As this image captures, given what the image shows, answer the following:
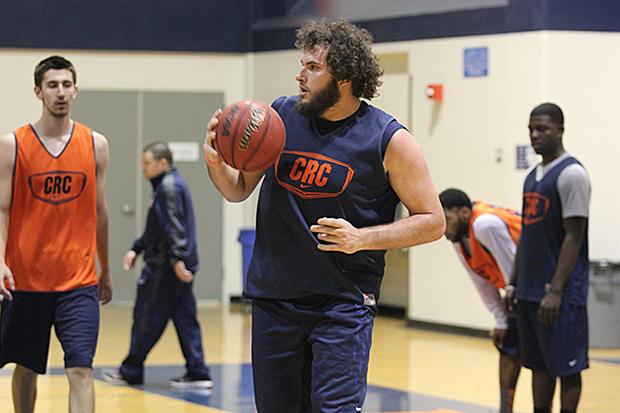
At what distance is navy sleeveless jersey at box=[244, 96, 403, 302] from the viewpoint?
4.89 metres

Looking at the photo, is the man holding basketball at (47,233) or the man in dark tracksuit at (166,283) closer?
the man holding basketball at (47,233)

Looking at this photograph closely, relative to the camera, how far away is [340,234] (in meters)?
4.70

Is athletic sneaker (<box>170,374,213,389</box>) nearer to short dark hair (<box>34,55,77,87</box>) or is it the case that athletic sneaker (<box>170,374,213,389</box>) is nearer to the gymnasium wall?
short dark hair (<box>34,55,77,87</box>)

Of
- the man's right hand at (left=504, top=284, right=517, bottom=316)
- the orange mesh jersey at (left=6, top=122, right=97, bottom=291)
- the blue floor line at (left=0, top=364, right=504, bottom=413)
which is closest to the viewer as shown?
the orange mesh jersey at (left=6, top=122, right=97, bottom=291)

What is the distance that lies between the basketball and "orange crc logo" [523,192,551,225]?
265 centimetres

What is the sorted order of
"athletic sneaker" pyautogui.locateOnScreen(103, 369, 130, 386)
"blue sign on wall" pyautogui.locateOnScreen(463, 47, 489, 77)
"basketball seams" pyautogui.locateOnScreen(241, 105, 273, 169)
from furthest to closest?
1. "blue sign on wall" pyautogui.locateOnScreen(463, 47, 489, 77)
2. "athletic sneaker" pyautogui.locateOnScreen(103, 369, 130, 386)
3. "basketball seams" pyautogui.locateOnScreen(241, 105, 273, 169)

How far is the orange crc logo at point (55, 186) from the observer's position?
658 cm

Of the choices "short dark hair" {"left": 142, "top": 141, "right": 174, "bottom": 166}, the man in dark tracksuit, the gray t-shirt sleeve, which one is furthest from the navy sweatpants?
the gray t-shirt sleeve

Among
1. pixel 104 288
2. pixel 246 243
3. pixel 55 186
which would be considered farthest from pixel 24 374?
pixel 246 243

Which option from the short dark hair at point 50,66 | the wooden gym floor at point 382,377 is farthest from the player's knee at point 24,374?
the wooden gym floor at point 382,377

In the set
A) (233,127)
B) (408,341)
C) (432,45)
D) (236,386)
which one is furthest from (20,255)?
(432,45)

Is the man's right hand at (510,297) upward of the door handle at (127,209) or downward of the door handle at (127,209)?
downward

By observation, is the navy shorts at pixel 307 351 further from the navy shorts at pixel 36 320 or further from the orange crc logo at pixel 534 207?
the orange crc logo at pixel 534 207

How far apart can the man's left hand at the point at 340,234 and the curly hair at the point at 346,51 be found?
58 centimetres
